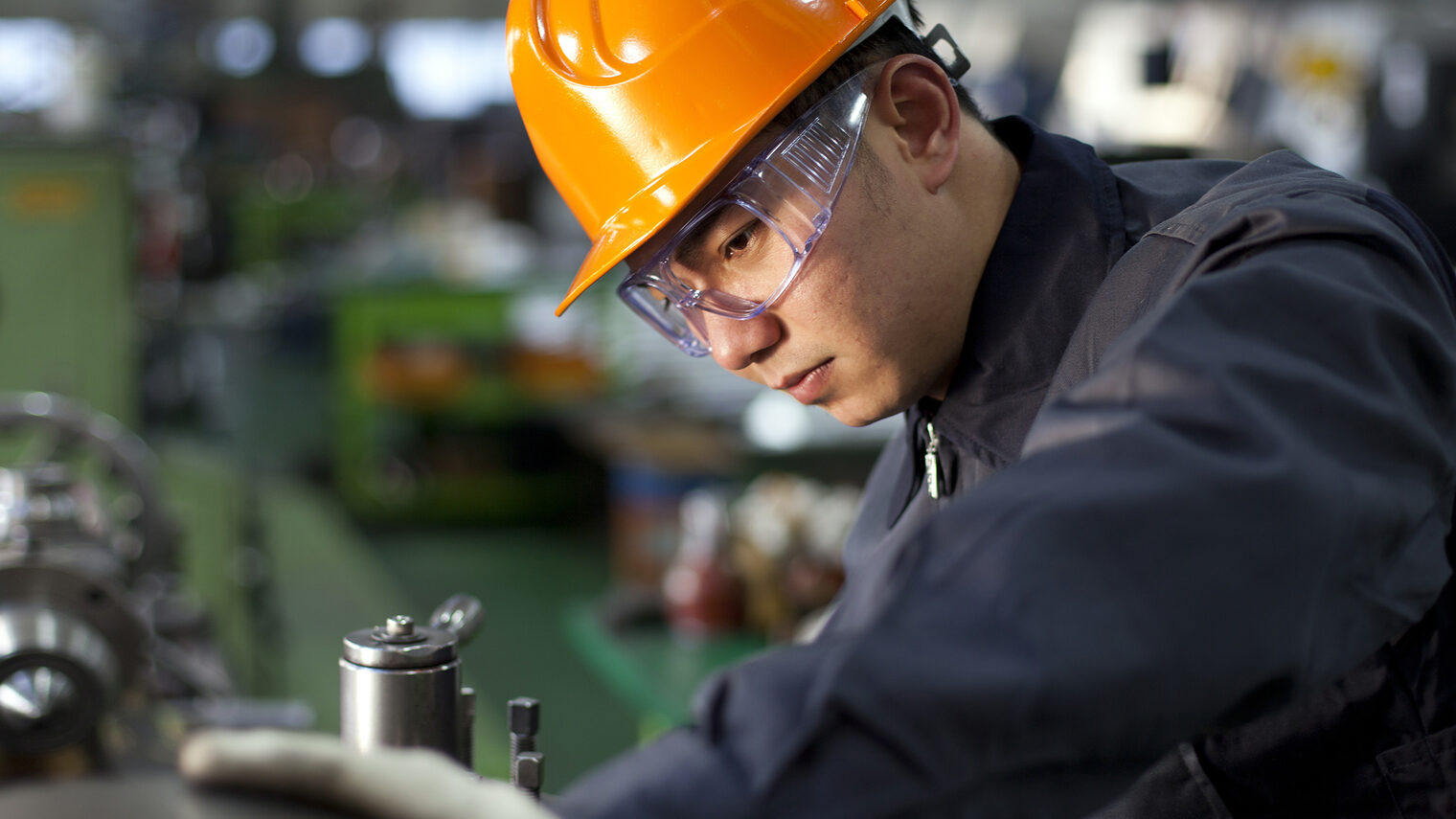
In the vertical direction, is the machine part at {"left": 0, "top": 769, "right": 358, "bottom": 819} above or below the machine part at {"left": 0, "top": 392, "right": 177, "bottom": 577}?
above

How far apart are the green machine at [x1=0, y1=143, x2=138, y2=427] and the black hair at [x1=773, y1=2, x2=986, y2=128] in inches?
87.0

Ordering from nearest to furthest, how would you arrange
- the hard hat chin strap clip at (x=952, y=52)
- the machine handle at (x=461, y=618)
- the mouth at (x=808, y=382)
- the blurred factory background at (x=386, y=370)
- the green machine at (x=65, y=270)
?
the machine handle at (x=461, y=618), the mouth at (x=808, y=382), the hard hat chin strap clip at (x=952, y=52), the blurred factory background at (x=386, y=370), the green machine at (x=65, y=270)

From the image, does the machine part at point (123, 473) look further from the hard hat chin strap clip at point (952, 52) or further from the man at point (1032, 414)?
the hard hat chin strap clip at point (952, 52)

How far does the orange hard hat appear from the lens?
921 millimetres

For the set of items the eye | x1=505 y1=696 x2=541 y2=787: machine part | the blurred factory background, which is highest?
the eye

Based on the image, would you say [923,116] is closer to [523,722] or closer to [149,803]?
[523,722]

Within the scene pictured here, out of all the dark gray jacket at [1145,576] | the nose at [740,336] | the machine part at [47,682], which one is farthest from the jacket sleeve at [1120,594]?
the machine part at [47,682]

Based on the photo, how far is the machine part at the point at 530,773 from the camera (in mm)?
753

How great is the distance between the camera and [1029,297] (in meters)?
0.98

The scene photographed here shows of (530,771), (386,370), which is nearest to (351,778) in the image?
(530,771)

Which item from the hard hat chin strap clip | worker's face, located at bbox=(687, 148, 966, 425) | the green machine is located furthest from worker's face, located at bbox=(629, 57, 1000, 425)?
the green machine

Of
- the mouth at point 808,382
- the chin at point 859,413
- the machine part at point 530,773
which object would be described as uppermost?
the mouth at point 808,382

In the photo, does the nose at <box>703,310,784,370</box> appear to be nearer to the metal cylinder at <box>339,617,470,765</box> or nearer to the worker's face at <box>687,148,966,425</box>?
the worker's face at <box>687,148,966,425</box>

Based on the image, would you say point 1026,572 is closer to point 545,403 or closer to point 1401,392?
point 1401,392
